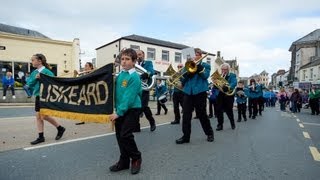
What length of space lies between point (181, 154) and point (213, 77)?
15.3ft

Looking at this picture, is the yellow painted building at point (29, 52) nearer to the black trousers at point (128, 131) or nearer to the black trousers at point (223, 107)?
the black trousers at point (223, 107)

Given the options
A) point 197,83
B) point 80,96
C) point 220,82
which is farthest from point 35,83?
point 220,82

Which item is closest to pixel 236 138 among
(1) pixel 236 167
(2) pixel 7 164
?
(1) pixel 236 167

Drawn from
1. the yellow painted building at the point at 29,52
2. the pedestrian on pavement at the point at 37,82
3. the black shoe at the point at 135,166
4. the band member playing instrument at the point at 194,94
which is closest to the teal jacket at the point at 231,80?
the band member playing instrument at the point at 194,94

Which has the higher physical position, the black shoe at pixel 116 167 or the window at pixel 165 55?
the window at pixel 165 55

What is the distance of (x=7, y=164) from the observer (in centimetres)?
498

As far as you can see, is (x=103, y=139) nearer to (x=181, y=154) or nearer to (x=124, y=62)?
Answer: (x=181, y=154)

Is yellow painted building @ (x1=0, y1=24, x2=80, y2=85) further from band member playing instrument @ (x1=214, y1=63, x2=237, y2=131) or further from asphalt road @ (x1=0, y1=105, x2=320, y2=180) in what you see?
asphalt road @ (x1=0, y1=105, x2=320, y2=180)

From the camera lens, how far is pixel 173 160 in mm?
5453

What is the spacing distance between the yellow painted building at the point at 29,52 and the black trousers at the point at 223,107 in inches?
824

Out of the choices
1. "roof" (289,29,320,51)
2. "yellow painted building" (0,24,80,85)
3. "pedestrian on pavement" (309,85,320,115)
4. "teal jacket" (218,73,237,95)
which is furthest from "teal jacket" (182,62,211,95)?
"roof" (289,29,320,51)

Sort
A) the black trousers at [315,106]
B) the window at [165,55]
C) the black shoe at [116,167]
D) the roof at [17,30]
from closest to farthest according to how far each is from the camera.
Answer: the black shoe at [116,167] → the black trousers at [315,106] → the roof at [17,30] → the window at [165,55]

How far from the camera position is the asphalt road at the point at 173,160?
15.2 feet

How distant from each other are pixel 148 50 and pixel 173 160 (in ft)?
134
